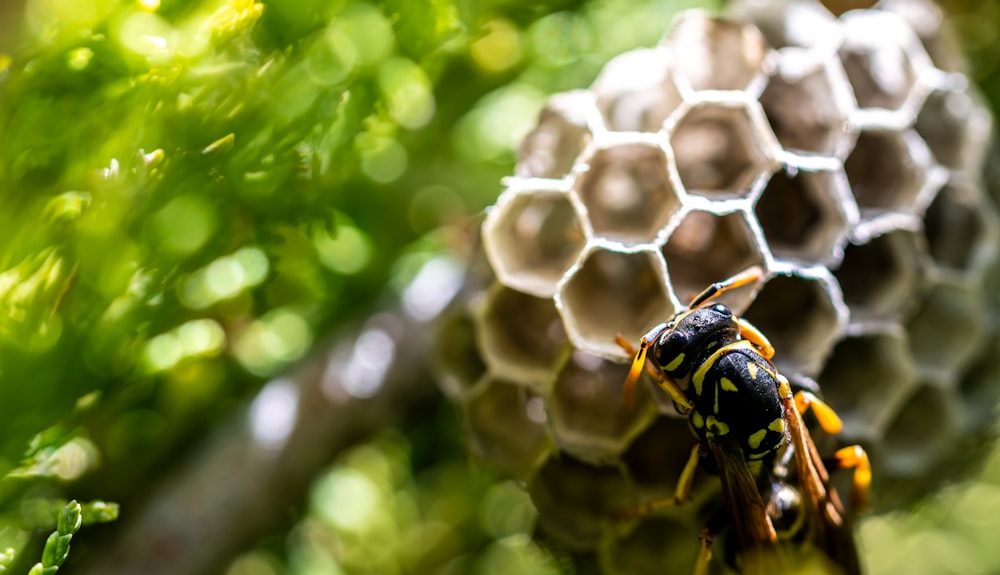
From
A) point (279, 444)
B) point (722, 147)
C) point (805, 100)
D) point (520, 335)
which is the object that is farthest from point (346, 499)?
point (805, 100)

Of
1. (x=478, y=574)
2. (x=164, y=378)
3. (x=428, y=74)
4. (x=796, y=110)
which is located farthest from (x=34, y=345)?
(x=796, y=110)

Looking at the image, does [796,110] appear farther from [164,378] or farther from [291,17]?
[164,378]

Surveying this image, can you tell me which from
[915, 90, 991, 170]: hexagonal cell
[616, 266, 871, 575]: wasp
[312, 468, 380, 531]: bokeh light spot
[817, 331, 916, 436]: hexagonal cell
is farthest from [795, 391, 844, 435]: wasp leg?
[312, 468, 380, 531]: bokeh light spot

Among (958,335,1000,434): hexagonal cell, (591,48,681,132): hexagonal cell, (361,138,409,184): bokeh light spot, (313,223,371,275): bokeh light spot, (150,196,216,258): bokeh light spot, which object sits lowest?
(958,335,1000,434): hexagonal cell

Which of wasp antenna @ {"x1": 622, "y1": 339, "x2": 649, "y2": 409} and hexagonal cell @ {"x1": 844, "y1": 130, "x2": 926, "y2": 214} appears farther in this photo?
hexagonal cell @ {"x1": 844, "y1": 130, "x2": 926, "y2": 214}

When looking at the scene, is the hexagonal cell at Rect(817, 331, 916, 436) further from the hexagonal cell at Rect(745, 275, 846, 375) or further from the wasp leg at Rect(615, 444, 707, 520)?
the wasp leg at Rect(615, 444, 707, 520)

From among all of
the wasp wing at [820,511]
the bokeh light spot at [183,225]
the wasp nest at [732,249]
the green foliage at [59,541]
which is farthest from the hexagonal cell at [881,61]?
the green foliage at [59,541]

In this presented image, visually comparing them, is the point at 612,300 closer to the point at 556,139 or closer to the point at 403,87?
the point at 556,139
